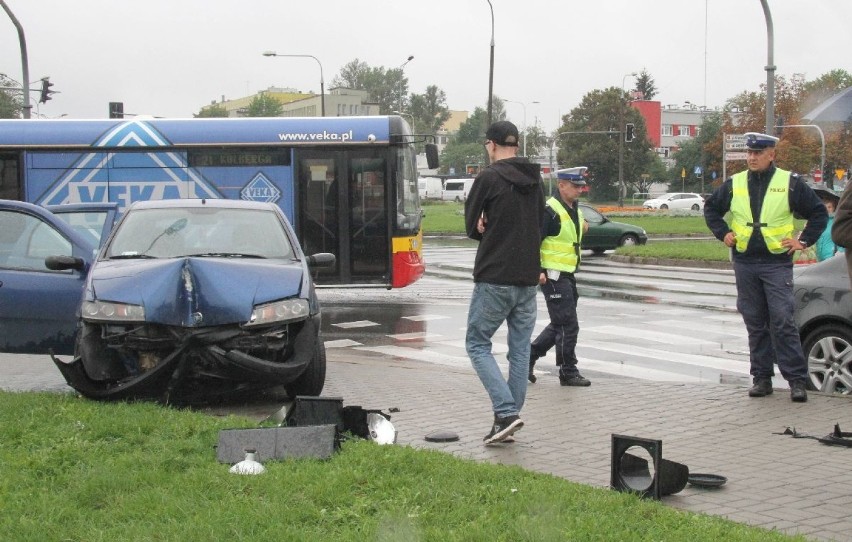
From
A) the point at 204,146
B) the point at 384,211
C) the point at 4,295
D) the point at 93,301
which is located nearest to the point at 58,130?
the point at 204,146

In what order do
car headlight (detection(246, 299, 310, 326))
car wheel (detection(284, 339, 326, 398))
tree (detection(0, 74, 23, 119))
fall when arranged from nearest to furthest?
car headlight (detection(246, 299, 310, 326)), car wheel (detection(284, 339, 326, 398)), tree (detection(0, 74, 23, 119))

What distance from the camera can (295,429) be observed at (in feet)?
19.7

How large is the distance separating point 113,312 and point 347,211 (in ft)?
36.6

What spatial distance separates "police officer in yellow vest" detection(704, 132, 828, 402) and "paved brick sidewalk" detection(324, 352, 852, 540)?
0.32 meters

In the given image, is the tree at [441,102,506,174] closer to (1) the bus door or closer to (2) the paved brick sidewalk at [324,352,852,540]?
(1) the bus door

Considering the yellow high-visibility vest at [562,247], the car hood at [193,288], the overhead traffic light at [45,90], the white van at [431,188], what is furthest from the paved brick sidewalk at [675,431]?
the white van at [431,188]

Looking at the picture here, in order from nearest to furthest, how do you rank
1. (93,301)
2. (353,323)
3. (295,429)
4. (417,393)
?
(295,429), (93,301), (417,393), (353,323)

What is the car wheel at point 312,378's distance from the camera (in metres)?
8.75

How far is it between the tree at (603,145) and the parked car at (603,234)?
6052 cm

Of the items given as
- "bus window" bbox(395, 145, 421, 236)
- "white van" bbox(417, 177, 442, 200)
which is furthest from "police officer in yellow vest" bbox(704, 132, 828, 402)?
"white van" bbox(417, 177, 442, 200)

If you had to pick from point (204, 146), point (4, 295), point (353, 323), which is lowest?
point (353, 323)

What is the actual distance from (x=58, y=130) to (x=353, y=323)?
22.3ft

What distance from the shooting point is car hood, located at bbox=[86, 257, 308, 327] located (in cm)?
788

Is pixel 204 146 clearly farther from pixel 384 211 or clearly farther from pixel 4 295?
pixel 4 295
